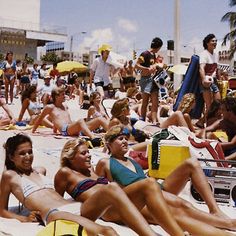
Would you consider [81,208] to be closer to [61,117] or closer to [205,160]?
[205,160]

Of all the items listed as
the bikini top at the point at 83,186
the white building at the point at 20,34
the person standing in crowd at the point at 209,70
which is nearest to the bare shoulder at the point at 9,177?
the bikini top at the point at 83,186

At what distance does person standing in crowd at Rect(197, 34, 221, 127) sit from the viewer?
8.12 meters

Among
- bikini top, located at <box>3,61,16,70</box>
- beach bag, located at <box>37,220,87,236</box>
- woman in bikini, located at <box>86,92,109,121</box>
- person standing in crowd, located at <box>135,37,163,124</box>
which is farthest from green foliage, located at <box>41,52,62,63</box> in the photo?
beach bag, located at <box>37,220,87,236</box>

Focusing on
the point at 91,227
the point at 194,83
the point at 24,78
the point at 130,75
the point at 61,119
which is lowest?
the point at 91,227

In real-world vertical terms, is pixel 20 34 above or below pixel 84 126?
above

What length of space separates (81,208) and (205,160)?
1.43m

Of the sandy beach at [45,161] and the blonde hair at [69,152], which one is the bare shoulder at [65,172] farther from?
the sandy beach at [45,161]

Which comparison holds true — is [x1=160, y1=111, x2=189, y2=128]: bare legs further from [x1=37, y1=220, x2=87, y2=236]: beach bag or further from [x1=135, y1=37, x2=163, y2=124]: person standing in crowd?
[x1=37, y1=220, x2=87, y2=236]: beach bag

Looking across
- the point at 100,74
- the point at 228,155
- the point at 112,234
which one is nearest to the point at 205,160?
the point at 228,155

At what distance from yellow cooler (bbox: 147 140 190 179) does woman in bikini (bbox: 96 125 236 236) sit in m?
0.83

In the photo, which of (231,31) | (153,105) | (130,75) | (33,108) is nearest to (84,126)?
(153,105)

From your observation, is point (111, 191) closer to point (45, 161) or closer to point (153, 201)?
point (153, 201)

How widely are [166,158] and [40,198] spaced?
5.68 ft

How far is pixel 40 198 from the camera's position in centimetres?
359
